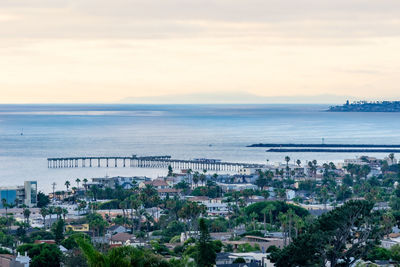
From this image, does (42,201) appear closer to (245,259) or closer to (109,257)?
(245,259)

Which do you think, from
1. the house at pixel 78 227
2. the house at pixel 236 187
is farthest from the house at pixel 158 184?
the house at pixel 78 227

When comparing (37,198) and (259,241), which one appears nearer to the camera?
(259,241)

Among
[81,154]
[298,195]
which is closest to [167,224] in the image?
[298,195]

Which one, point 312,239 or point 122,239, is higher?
point 312,239

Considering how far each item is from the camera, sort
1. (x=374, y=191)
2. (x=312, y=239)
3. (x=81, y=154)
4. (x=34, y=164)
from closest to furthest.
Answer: (x=312, y=239) → (x=374, y=191) → (x=34, y=164) → (x=81, y=154)

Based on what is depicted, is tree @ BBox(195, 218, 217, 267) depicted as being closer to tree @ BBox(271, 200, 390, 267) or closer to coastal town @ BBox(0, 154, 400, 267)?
coastal town @ BBox(0, 154, 400, 267)

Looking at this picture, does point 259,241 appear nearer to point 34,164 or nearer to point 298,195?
point 298,195

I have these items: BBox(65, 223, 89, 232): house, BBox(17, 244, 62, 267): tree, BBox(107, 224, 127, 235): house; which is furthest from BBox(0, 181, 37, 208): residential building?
BBox(17, 244, 62, 267): tree
